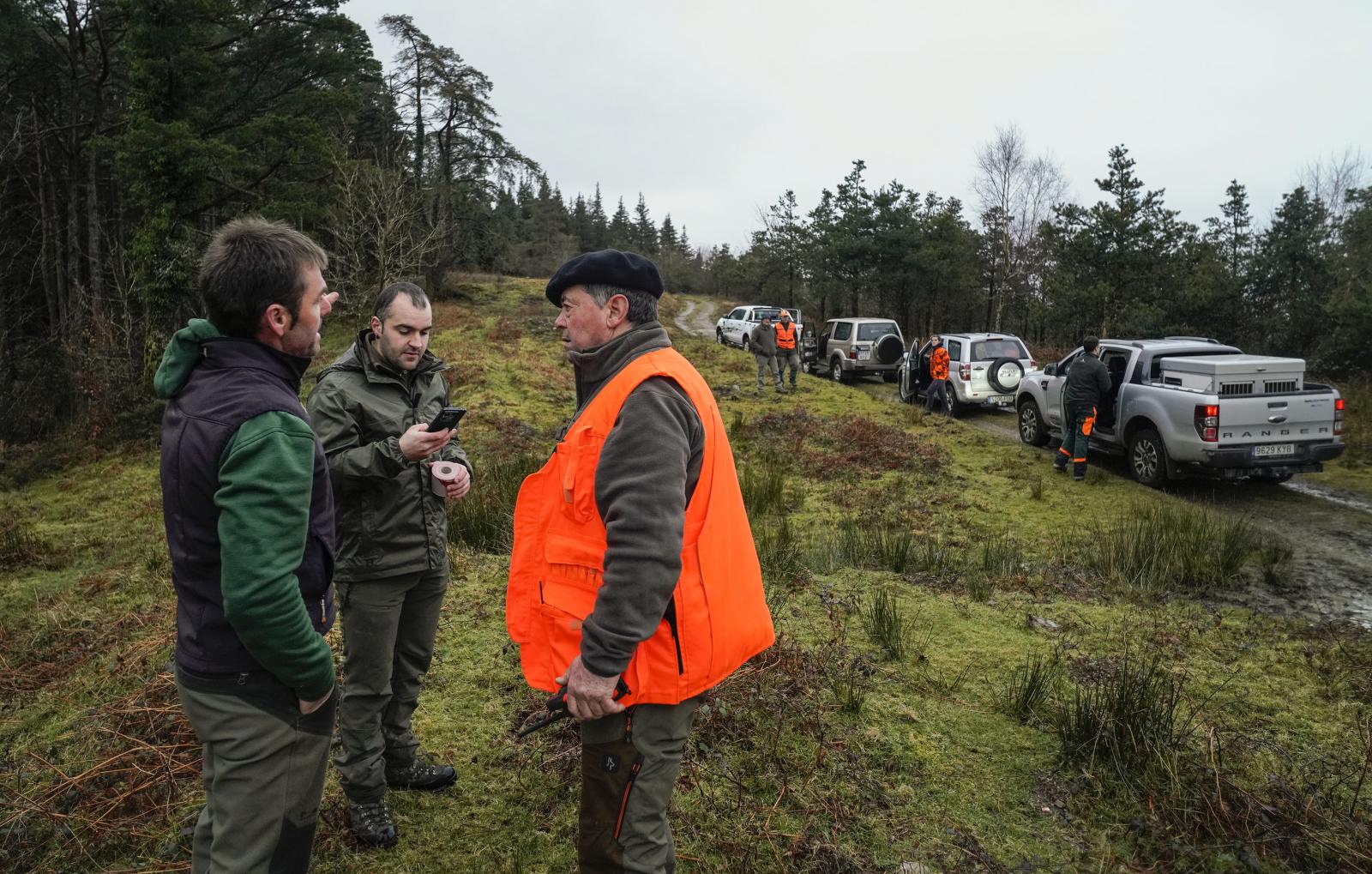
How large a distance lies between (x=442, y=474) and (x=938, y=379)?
13874mm

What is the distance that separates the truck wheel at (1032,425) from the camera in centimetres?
1216

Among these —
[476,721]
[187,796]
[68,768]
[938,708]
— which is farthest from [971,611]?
[68,768]

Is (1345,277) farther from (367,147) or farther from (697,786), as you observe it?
(367,147)

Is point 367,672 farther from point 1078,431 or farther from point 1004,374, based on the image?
point 1004,374

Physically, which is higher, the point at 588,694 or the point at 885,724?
the point at 588,694

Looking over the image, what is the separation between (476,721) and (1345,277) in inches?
1020

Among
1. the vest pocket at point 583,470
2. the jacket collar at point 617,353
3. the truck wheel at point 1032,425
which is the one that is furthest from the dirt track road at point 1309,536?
the vest pocket at point 583,470

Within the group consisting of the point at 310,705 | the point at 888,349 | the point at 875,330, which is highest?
the point at 875,330

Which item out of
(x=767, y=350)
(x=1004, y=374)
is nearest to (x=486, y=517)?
(x=767, y=350)

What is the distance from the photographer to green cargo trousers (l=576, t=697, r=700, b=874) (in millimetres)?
1980

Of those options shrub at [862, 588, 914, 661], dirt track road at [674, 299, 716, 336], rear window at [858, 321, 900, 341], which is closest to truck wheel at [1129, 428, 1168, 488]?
shrub at [862, 588, 914, 661]

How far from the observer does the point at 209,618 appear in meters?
1.79

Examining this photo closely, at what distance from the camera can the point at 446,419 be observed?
2.67 metres

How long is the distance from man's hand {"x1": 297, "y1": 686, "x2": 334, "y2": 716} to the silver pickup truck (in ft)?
30.8
